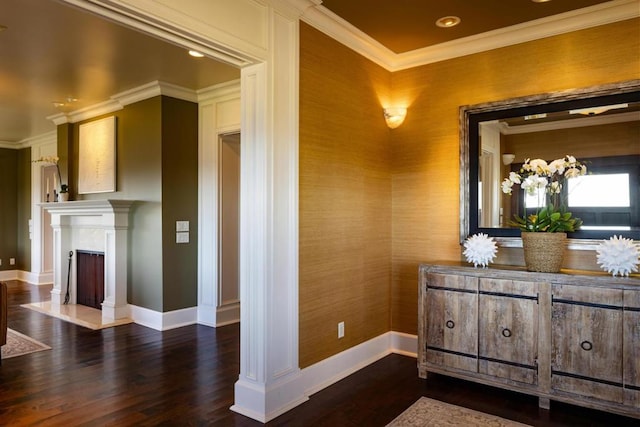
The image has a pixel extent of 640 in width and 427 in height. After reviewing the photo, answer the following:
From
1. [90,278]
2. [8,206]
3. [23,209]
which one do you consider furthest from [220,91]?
[8,206]

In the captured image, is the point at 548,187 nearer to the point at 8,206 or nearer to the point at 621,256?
the point at 621,256

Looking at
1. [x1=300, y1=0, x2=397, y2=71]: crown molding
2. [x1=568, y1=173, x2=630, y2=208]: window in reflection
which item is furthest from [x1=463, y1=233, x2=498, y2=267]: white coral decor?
[x1=300, y1=0, x2=397, y2=71]: crown molding

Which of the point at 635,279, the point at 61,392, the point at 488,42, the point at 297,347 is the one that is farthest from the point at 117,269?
the point at 635,279

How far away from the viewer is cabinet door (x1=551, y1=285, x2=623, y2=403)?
2.65m

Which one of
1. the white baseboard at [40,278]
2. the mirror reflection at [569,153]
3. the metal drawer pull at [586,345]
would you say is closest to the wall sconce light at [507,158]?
the mirror reflection at [569,153]

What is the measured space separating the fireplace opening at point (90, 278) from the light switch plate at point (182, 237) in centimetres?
133

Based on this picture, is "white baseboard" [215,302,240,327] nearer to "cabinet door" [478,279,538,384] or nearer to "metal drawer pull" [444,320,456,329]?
"metal drawer pull" [444,320,456,329]

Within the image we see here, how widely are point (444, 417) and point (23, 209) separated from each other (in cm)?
897

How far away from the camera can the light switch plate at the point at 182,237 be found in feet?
16.6

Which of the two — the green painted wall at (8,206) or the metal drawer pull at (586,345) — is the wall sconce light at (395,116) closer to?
the metal drawer pull at (586,345)

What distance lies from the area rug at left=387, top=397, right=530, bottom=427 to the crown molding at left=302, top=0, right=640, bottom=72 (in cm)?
280

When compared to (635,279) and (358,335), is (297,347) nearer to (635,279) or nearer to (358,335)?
(358,335)

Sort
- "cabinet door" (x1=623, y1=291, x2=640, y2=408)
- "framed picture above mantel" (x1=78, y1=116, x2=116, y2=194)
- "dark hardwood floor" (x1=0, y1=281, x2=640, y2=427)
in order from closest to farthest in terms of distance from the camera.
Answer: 1. "cabinet door" (x1=623, y1=291, x2=640, y2=408)
2. "dark hardwood floor" (x1=0, y1=281, x2=640, y2=427)
3. "framed picture above mantel" (x1=78, y1=116, x2=116, y2=194)

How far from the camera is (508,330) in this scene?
118 inches
